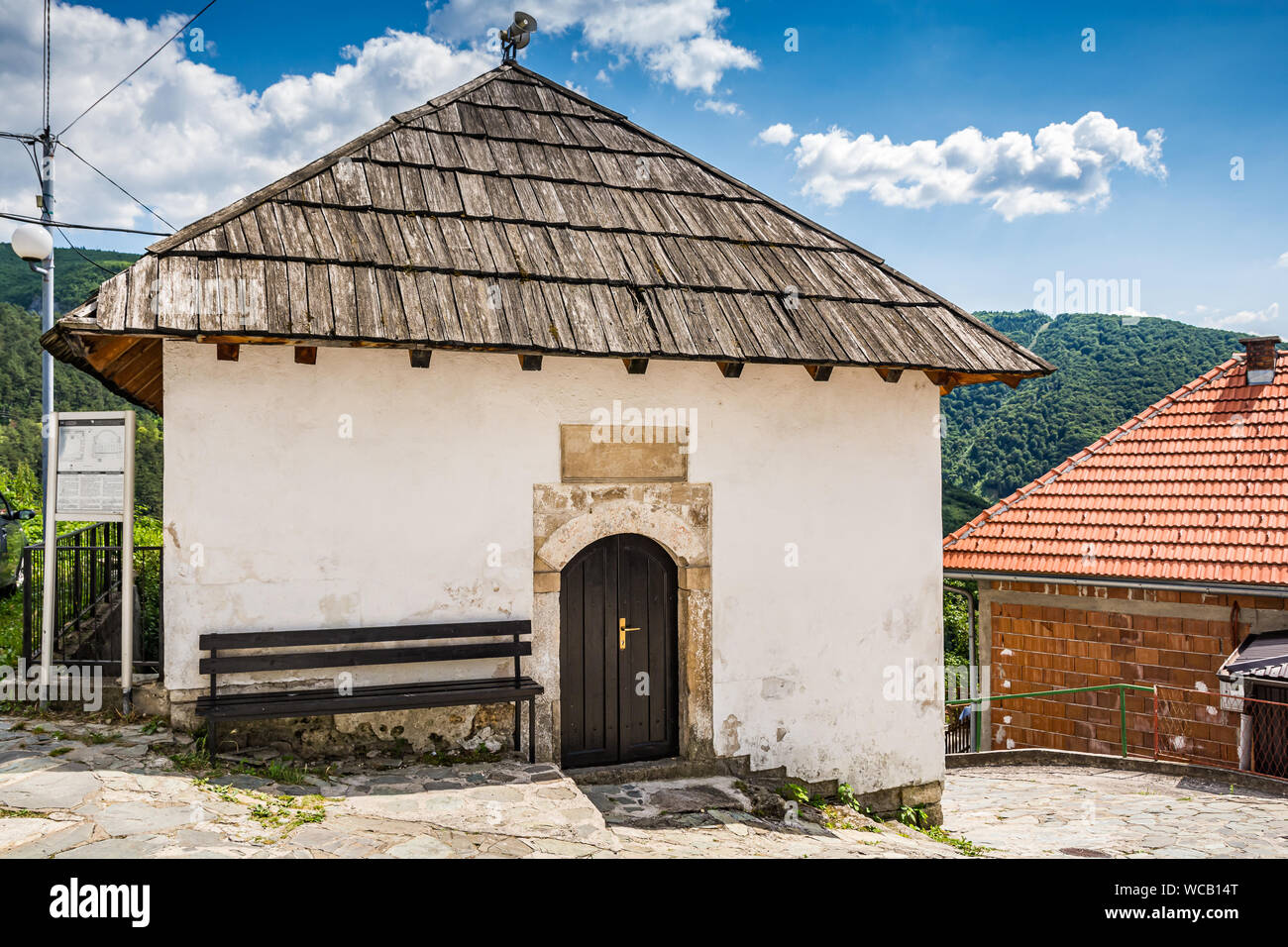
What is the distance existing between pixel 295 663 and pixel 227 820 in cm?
142

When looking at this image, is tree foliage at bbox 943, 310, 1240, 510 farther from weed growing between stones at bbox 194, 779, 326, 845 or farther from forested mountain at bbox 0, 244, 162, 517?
weed growing between stones at bbox 194, 779, 326, 845

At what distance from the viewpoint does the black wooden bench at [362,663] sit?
542cm

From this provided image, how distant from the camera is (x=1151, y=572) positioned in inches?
401

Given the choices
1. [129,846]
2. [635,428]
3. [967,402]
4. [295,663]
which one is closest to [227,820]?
[129,846]

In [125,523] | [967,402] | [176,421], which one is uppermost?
[967,402]

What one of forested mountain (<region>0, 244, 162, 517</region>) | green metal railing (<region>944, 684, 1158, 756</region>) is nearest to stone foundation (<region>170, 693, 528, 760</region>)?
green metal railing (<region>944, 684, 1158, 756</region>)

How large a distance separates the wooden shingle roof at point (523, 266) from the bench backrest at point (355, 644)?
1.88 metres

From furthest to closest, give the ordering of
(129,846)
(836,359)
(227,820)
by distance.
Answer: (836,359) → (227,820) → (129,846)

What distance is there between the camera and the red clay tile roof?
10125 millimetres

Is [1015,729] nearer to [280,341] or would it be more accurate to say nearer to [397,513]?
[397,513]

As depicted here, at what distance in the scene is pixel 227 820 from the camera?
426cm

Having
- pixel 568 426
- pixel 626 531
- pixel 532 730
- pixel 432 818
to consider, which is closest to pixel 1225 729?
pixel 626 531

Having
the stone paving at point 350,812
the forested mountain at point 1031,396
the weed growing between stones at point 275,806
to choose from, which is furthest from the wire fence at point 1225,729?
the forested mountain at point 1031,396

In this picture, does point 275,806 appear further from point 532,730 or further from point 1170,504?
point 1170,504
